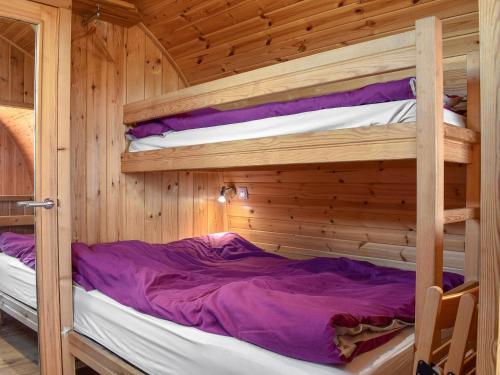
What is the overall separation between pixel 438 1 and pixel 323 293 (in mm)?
1385

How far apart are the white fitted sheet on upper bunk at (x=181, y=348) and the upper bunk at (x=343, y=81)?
0.66 meters

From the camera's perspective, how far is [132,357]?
64.2 inches

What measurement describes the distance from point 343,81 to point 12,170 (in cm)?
154

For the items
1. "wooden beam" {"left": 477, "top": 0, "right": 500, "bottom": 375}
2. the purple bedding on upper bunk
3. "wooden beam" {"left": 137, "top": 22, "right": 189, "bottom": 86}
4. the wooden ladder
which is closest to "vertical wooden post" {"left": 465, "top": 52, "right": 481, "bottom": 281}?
the purple bedding on upper bunk

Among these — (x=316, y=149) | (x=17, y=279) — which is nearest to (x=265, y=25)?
(x=316, y=149)

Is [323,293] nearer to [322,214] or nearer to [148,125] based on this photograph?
[322,214]

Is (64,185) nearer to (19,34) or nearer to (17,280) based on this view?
(17,280)

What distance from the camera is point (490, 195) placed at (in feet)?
2.18

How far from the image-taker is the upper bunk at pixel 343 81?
1.20 metres

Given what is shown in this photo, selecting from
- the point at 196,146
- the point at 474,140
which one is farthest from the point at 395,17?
the point at 196,146

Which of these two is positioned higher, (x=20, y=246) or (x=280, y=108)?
(x=280, y=108)

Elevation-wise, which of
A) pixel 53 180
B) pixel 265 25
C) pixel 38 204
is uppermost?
pixel 265 25

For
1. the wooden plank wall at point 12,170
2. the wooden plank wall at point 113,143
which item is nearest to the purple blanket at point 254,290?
the wooden plank wall at point 113,143

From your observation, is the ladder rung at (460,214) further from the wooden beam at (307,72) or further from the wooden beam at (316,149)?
the wooden beam at (307,72)
